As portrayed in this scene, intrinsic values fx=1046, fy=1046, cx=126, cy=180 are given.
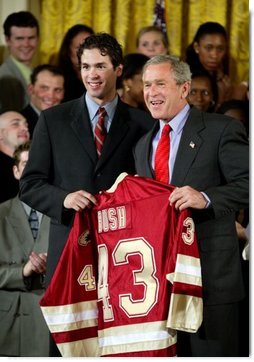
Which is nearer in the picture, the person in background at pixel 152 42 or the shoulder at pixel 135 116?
the shoulder at pixel 135 116

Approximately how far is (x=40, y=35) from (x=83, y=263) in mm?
3124

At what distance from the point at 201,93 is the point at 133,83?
0.45 m

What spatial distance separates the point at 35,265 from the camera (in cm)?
496

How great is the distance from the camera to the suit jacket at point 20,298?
500 centimetres

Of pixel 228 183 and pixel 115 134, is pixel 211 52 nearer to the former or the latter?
pixel 115 134

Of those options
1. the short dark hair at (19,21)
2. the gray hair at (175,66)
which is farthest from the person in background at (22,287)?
the short dark hair at (19,21)

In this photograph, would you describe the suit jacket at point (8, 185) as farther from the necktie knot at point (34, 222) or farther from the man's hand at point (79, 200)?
the man's hand at point (79, 200)

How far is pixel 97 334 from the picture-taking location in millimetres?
4281

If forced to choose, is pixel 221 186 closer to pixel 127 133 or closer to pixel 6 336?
pixel 127 133

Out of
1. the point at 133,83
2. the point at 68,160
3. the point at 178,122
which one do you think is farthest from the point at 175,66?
the point at 133,83

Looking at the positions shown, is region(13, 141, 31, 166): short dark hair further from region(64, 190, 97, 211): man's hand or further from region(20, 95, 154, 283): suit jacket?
region(64, 190, 97, 211): man's hand

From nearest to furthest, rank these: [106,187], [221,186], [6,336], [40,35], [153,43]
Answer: [221,186] < [106,187] < [6,336] < [153,43] < [40,35]

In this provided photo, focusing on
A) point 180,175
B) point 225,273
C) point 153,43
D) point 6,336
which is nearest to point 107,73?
point 180,175

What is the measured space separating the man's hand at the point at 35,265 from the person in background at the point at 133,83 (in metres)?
1.18
